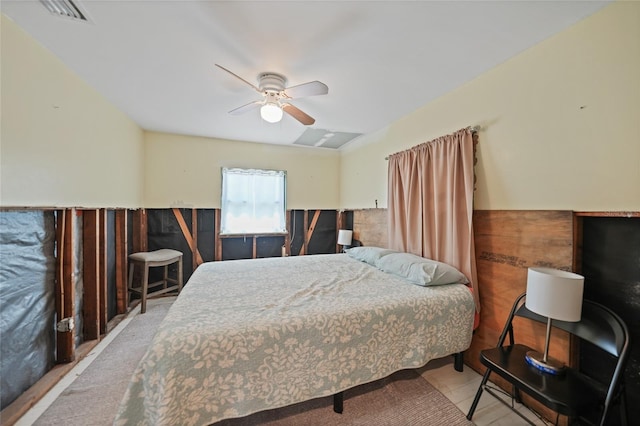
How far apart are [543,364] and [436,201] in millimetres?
1475

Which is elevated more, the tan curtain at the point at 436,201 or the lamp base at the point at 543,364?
the tan curtain at the point at 436,201

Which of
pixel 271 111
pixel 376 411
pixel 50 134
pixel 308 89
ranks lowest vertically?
pixel 376 411

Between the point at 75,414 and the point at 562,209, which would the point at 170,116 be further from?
the point at 562,209

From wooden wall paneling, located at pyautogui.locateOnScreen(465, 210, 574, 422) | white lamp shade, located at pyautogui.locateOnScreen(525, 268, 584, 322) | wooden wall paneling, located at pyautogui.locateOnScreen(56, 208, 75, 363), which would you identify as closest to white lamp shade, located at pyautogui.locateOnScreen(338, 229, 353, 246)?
wooden wall paneling, located at pyautogui.locateOnScreen(465, 210, 574, 422)

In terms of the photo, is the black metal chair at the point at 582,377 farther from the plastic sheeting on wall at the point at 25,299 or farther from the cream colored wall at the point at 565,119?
the plastic sheeting on wall at the point at 25,299

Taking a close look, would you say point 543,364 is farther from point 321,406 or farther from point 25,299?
point 25,299

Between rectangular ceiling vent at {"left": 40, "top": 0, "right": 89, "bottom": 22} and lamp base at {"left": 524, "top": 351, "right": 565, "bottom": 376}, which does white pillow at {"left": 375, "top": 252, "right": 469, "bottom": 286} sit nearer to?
lamp base at {"left": 524, "top": 351, "right": 565, "bottom": 376}

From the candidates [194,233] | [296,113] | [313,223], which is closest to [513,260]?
[296,113]

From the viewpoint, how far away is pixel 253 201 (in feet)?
13.5

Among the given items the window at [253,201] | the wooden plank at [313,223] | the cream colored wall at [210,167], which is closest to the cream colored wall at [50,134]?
the cream colored wall at [210,167]

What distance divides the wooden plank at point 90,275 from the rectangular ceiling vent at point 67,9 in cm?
164

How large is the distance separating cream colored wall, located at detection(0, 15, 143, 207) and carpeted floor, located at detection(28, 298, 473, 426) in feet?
4.60

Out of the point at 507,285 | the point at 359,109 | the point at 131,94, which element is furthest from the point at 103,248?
the point at 507,285

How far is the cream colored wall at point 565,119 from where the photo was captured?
1286mm
